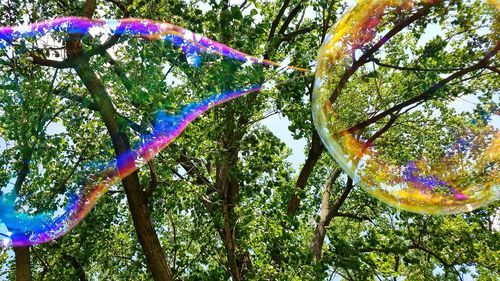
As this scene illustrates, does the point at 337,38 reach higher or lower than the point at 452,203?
higher

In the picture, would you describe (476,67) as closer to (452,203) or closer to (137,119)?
(452,203)

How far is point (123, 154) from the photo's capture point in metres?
5.95

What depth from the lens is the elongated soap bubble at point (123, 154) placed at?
16.8 ft

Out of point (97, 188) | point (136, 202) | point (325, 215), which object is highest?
point (97, 188)

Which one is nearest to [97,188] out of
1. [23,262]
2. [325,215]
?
[23,262]

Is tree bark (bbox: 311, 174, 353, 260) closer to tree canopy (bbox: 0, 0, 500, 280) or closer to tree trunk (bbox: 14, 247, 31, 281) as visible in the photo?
tree canopy (bbox: 0, 0, 500, 280)

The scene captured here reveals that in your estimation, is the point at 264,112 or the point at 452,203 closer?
the point at 452,203

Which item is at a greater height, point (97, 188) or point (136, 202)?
point (97, 188)

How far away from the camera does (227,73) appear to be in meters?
4.80

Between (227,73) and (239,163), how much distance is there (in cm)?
184

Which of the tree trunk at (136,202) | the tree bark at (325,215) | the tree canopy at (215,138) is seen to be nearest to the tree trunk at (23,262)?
the tree canopy at (215,138)

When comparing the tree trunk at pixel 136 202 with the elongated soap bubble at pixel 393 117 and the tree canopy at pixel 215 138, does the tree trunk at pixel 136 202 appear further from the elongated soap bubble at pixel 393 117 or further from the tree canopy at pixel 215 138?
the elongated soap bubble at pixel 393 117

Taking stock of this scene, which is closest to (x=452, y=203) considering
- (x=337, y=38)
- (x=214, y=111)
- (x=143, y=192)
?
(x=337, y=38)

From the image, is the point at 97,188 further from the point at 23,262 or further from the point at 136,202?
the point at 23,262
